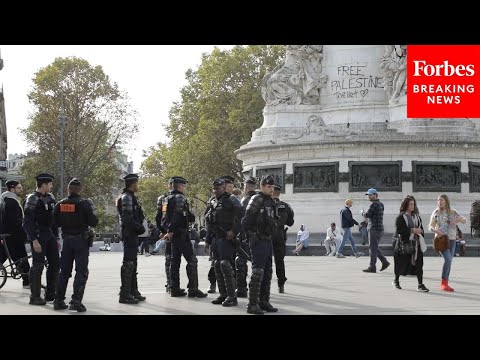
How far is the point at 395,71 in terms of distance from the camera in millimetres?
35875

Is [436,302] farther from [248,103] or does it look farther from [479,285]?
[248,103]

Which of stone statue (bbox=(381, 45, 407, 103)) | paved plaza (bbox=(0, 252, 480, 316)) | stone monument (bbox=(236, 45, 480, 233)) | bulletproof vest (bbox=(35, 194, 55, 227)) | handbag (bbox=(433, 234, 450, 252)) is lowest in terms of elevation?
paved plaza (bbox=(0, 252, 480, 316))

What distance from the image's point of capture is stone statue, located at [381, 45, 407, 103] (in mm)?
35531

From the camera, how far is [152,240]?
38.7 metres

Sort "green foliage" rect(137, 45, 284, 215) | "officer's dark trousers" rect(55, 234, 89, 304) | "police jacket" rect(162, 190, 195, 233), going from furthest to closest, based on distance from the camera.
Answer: "green foliage" rect(137, 45, 284, 215)
"police jacket" rect(162, 190, 195, 233)
"officer's dark trousers" rect(55, 234, 89, 304)

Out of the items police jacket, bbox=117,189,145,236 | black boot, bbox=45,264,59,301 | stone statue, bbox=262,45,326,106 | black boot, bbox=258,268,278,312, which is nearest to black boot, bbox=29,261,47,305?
black boot, bbox=45,264,59,301

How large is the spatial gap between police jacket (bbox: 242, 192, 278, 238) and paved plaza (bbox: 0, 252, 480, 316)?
1.20m

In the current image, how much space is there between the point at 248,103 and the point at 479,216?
36.7 metres

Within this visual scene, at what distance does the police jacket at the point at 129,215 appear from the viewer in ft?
48.4

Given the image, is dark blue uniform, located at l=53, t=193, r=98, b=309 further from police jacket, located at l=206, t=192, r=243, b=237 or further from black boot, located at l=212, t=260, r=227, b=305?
black boot, located at l=212, t=260, r=227, b=305

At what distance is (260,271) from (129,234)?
2.59m
